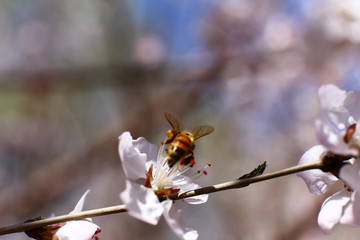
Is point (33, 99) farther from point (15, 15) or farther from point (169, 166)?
point (169, 166)

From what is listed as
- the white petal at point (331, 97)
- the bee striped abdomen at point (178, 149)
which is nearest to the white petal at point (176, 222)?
the bee striped abdomen at point (178, 149)

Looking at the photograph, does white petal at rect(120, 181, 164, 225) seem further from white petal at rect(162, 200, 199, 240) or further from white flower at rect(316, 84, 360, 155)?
white flower at rect(316, 84, 360, 155)

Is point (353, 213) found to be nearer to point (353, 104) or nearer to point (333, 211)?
point (333, 211)

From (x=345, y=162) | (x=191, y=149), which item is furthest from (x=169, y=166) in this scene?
(x=345, y=162)

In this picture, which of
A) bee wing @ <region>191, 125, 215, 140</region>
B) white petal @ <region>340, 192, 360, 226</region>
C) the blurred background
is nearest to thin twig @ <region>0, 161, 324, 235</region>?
white petal @ <region>340, 192, 360, 226</region>

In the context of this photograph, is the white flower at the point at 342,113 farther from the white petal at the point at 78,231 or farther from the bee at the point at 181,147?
the white petal at the point at 78,231

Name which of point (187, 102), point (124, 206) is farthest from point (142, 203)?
point (187, 102)
